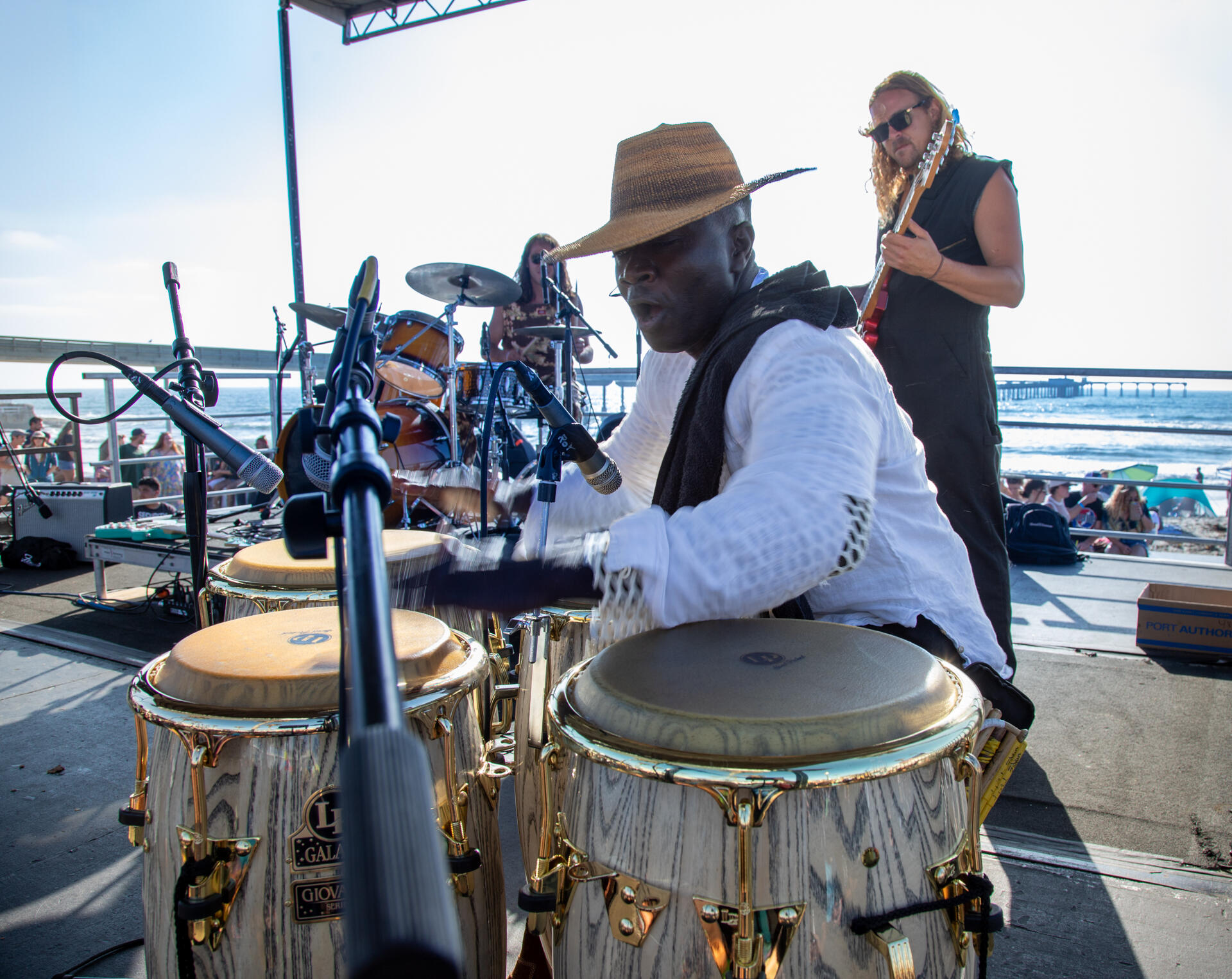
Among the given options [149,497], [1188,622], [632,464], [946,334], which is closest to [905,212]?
[946,334]

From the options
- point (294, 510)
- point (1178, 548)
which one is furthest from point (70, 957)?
point (1178, 548)

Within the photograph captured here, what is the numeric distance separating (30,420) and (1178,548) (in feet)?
51.1

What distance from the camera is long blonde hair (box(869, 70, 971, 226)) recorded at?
2.58 meters

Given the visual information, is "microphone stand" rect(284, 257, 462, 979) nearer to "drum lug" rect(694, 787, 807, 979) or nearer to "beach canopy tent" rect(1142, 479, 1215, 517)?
"drum lug" rect(694, 787, 807, 979)

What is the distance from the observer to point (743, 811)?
0.90 metres

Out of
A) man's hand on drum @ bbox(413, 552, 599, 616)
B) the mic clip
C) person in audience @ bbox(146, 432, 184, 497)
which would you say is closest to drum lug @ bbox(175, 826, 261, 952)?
man's hand on drum @ bbox(413, 552, 599, 616)

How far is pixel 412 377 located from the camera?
5.84 m

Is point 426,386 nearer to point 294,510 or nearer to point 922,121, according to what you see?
point 922,121

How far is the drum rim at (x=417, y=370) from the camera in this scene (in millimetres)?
5785

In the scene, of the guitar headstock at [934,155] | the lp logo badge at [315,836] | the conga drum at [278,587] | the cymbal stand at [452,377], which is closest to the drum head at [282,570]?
the conga drum at [278,587]

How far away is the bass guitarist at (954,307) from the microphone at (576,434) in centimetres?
126

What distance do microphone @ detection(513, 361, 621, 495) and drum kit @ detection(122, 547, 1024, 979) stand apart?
44 centimetres

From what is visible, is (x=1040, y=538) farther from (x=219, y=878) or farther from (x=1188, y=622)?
(x=219, y=878)

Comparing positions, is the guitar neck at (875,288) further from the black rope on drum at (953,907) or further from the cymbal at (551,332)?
the cymbal at (551,332)
